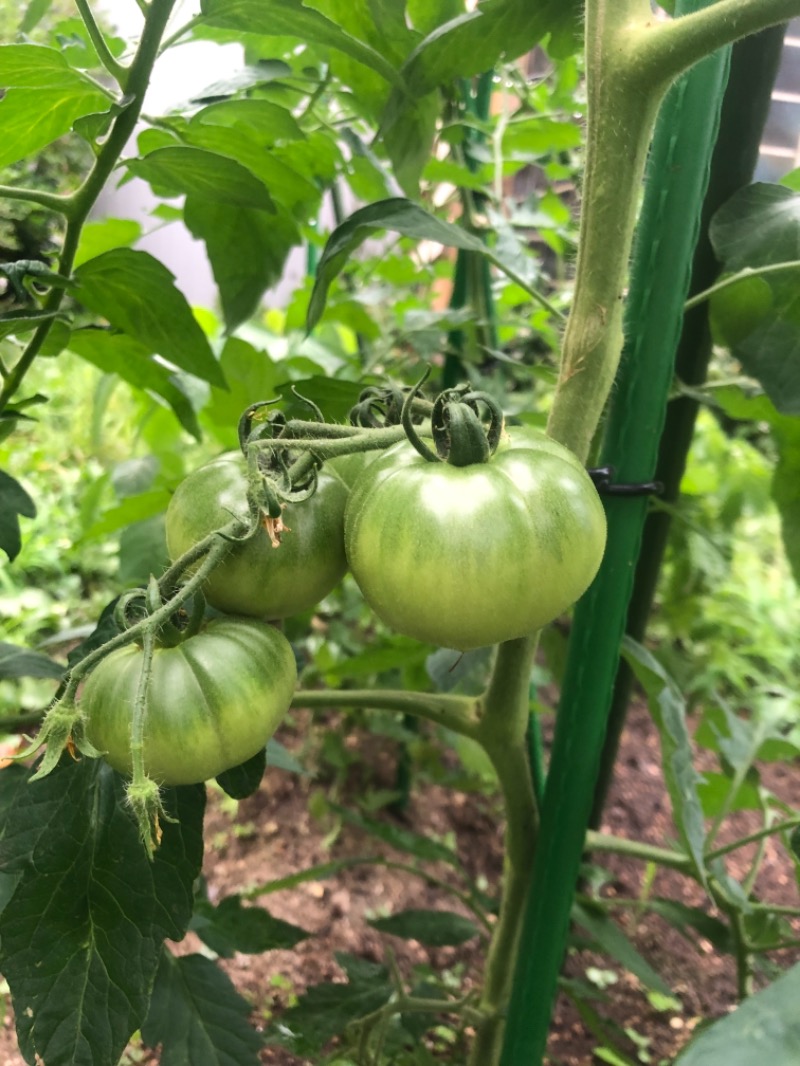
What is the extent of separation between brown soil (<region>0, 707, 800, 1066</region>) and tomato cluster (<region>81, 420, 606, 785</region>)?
860mm

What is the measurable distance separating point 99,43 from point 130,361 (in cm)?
27

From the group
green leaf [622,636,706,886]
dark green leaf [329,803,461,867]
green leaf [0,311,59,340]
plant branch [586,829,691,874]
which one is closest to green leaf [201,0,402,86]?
green leaf [0,311,59,340]

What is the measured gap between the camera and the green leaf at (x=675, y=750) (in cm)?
60

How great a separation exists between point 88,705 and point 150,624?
77 mm

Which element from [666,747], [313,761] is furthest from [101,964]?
[313,761]

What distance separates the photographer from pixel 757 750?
0.88m

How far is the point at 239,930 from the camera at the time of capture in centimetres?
80

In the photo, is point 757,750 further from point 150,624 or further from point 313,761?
point 313,761

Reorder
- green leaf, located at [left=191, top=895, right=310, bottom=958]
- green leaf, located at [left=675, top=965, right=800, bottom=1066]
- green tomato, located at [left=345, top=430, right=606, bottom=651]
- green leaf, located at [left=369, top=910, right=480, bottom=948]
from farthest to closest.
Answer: green leaf, located at [left=369, top=910, right=480, bottom=948] → green leaf, located at [left=191, top=895, right=310, bottom=958] → green tomato, located at [left=345, top=430, right=606, bottom=651] → green leaf, located at [left=675, top=965, right=800, bottom=1066]

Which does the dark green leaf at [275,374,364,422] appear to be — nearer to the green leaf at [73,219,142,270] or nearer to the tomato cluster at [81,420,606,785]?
the tomato cluster at [81,420,606,785]

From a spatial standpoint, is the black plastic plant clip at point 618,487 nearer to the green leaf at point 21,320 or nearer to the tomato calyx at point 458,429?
the tomato calyx at point 458,429

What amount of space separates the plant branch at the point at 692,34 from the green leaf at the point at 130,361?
0.45m

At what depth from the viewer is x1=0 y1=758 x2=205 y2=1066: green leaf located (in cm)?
46

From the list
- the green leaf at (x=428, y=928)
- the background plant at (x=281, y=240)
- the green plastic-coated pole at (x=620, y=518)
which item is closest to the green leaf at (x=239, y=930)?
the background plant at (x=281, y=240)
